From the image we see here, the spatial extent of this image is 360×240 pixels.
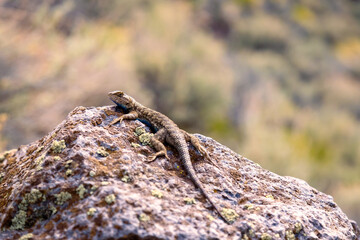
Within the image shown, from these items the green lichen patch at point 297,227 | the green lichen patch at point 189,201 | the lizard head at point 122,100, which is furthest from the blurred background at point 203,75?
the green lichen patch at point 297,227

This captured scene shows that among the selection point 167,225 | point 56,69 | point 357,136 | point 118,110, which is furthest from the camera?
point 357,136

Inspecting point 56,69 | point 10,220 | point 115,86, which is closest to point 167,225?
point 10,220

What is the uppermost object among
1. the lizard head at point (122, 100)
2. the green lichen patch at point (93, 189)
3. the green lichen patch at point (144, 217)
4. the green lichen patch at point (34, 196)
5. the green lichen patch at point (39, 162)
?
the lizard head at point (122, 100)

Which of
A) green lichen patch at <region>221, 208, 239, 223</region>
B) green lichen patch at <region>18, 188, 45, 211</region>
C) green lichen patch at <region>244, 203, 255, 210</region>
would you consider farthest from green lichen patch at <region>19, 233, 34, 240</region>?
green lichen patch at <region>244, 203, 255, 210</region>

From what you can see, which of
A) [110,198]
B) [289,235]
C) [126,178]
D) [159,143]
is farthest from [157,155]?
[289,235]

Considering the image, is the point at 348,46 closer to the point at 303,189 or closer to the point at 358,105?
the point at 358,105

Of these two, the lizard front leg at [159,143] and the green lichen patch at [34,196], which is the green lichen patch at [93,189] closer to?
the green lichen patch at [34,196]

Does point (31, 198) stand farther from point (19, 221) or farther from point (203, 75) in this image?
point (203, 75)
